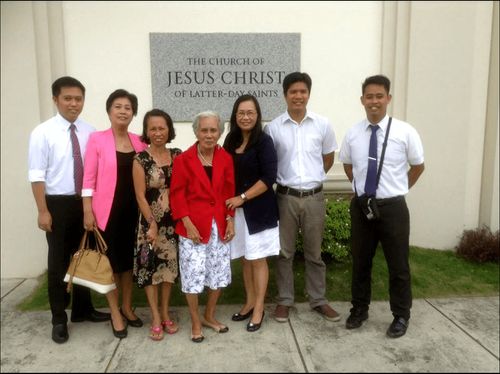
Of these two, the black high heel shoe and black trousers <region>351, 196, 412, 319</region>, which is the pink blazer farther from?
black trousers <region>351, 196, 412, 319</region>

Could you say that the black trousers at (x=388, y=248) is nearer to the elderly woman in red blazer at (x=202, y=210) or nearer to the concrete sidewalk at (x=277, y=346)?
the concrete sidewalk at (x=277, y=346)

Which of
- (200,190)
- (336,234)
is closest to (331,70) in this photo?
(336,234)

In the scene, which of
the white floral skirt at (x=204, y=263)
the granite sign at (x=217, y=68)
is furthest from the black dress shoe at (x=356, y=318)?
the granite sign at (x=217, y=68)

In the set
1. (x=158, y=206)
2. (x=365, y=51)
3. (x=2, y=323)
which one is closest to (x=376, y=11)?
(x=365, y=51)

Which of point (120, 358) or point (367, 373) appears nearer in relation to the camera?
point (367, 373)

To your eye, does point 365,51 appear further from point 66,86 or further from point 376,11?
point 66,86

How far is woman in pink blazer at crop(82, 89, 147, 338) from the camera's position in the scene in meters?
3.34

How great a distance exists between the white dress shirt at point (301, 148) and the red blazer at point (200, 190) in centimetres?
54

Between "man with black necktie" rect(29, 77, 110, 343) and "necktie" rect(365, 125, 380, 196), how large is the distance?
2254mm

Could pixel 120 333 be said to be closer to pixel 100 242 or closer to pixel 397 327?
pixel 100 242

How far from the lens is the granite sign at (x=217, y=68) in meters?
5.29

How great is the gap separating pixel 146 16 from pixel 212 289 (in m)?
3.42

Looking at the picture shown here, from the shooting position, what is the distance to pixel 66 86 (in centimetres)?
340

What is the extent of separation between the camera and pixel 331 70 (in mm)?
5520
